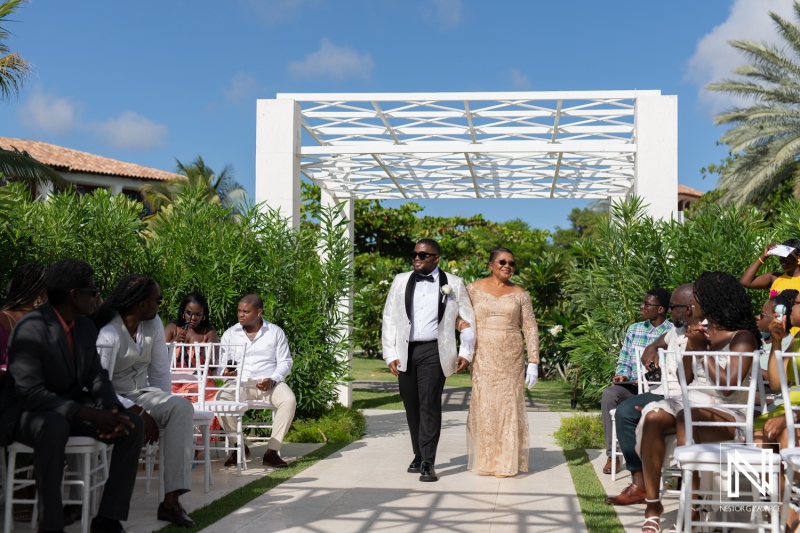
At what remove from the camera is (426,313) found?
7324 millimetres

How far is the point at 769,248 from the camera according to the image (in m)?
7.27

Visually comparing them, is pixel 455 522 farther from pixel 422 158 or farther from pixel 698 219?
pixel 422 158

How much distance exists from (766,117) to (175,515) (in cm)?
1948

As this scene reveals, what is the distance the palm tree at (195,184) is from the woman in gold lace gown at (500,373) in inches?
1182

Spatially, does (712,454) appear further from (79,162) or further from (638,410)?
(79,162)

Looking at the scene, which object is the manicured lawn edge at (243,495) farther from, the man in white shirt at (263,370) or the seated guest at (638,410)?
the seated guest at (638,410)

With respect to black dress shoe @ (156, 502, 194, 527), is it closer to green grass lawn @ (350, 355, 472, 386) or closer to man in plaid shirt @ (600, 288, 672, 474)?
man in plaid shirt @ (600, 288, 672, 474)

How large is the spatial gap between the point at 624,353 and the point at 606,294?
2.53 meters

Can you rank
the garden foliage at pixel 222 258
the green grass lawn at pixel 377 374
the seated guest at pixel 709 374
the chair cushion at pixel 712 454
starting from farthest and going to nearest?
the green grass lawn at pixel 377 374 → the garden foliage at pixel 222 258 → the seated guest at pixel 709 374 → the chair cushion at pixel 712 454

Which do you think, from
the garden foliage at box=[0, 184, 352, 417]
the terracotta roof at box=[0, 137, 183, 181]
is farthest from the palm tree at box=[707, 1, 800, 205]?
the terracotta roof at box=[0, 137, 183, 181]

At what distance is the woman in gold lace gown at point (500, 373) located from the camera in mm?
7207

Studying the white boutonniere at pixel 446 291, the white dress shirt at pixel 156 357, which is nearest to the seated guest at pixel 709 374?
the white boutonniere at pixel 446 291

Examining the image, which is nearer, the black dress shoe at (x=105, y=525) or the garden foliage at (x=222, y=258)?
the black dress shoe at (x=105, y=525)

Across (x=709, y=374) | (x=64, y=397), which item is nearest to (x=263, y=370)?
(x=64, y=397)
